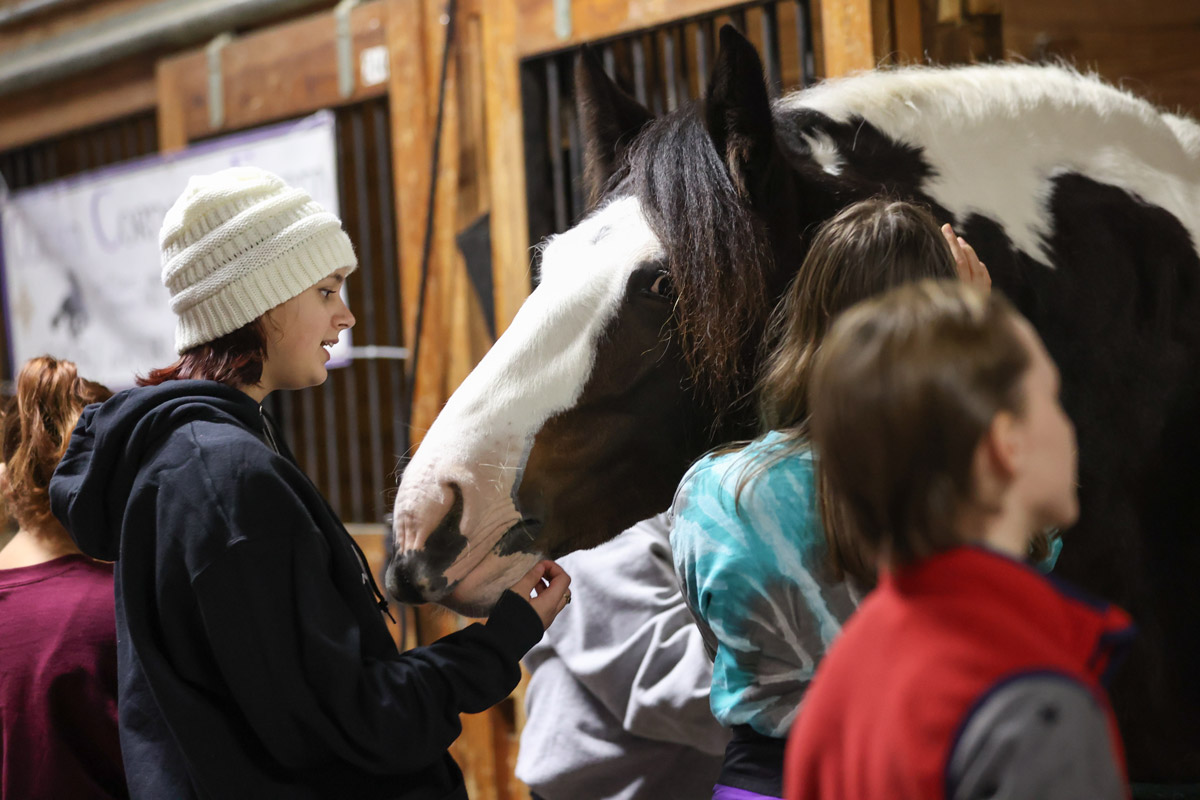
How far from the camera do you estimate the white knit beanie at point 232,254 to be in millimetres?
1023

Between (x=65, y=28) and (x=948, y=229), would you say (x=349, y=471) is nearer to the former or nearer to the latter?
(x=65, y=28)

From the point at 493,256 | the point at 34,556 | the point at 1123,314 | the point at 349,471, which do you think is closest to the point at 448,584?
the point at 34,556

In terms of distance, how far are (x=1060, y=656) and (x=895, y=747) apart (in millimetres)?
87

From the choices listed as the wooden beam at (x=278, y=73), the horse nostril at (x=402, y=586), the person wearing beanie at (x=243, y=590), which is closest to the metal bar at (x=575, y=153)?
the wooden beam at (x=278, y=73)

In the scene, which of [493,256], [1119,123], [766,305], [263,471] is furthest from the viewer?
[493,256]

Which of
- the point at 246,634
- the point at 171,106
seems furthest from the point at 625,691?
the point at 171,106

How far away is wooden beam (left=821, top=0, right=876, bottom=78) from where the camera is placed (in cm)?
154

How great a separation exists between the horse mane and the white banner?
1415 millimetres

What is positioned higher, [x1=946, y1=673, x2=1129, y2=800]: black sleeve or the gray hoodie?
[x1=946, y1=673, x2=1129, y2=800]: black sleeve

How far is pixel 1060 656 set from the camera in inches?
19.2

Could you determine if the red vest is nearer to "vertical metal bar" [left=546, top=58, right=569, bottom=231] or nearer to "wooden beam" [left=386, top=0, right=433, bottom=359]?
"vertical metal bar" [left=546, top=58, right=569, bottom=231]

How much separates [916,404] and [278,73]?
229cm

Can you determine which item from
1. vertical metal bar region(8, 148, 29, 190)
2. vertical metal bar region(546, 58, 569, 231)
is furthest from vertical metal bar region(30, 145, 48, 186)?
vertical metal bar region(546, 58, 569, 231)

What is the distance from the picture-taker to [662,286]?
3.48 feet
